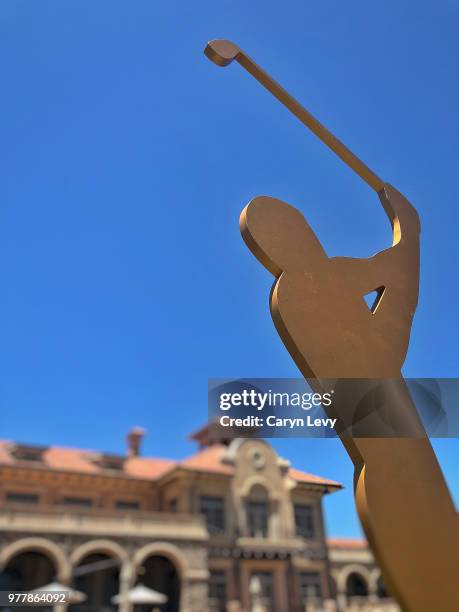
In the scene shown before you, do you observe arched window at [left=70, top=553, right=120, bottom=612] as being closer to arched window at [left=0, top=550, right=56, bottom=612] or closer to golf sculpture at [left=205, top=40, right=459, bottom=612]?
arched window at [left=0, top=550, right=56, bottom=612]

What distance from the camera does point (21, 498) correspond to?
888 inches

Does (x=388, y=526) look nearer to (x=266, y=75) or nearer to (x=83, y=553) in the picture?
(x=266, y=75)

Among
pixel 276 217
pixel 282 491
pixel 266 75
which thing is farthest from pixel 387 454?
pixel 282 491

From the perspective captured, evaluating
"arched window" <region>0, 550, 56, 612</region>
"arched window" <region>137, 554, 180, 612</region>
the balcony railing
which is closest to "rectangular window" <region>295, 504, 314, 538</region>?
the balcony railing

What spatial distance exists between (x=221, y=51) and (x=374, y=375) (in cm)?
483

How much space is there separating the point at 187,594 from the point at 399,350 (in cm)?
2001

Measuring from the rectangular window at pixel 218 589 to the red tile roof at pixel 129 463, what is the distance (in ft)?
14.3

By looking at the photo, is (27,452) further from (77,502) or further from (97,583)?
(97,583)

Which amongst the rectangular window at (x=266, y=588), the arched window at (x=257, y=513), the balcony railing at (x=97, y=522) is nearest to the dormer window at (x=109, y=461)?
the balcony railing at (x=97, y=522)

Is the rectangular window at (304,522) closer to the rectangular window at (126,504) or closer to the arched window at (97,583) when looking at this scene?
the rectangular window at (126,504)

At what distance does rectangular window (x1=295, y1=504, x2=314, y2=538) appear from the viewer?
2528 cm

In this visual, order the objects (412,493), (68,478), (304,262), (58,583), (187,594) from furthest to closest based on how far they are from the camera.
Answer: (68,478) → (187,594) → (58,583) → (304,262) → (412,493)

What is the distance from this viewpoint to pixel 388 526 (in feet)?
13.1

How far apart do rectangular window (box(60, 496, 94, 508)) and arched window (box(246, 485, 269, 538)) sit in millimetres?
7488
